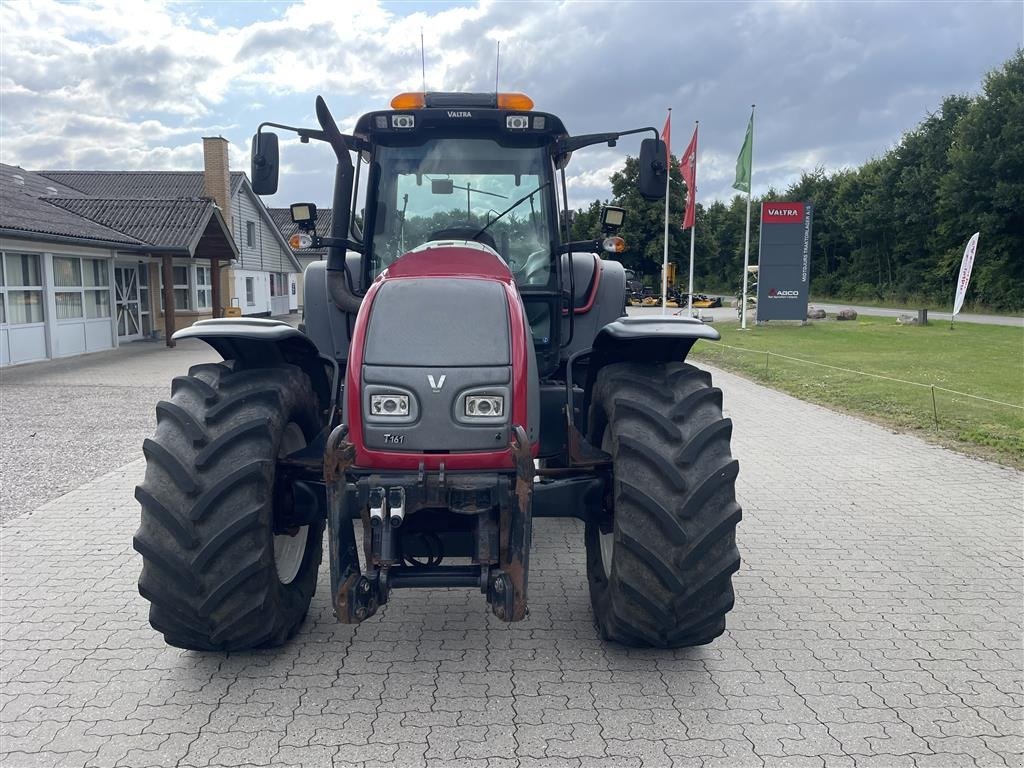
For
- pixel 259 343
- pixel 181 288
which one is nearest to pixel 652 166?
pixel 259 343

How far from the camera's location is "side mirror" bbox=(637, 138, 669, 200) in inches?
180

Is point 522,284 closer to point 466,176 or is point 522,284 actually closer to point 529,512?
point 466,176

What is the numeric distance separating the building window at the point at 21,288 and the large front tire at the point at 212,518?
15.1m

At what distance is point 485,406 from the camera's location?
11.4ft

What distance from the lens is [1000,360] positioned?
1748 centimetres

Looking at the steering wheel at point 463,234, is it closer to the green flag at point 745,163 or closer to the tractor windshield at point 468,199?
the tractor windshield at point 468,199

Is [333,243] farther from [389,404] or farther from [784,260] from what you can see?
[784,260]

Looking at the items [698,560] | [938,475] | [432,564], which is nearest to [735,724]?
[698,560]

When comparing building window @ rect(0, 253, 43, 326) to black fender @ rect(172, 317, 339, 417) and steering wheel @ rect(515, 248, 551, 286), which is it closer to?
black fender @ rect(172, 317, 339, 417)

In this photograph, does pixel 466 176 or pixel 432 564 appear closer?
pixel 432 564

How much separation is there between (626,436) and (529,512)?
0.59 m

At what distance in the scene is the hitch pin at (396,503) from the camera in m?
3.35

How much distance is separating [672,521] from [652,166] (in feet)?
6.83

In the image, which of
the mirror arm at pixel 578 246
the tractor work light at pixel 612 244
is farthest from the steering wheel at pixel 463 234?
the tractor work light at pixel 612 244
